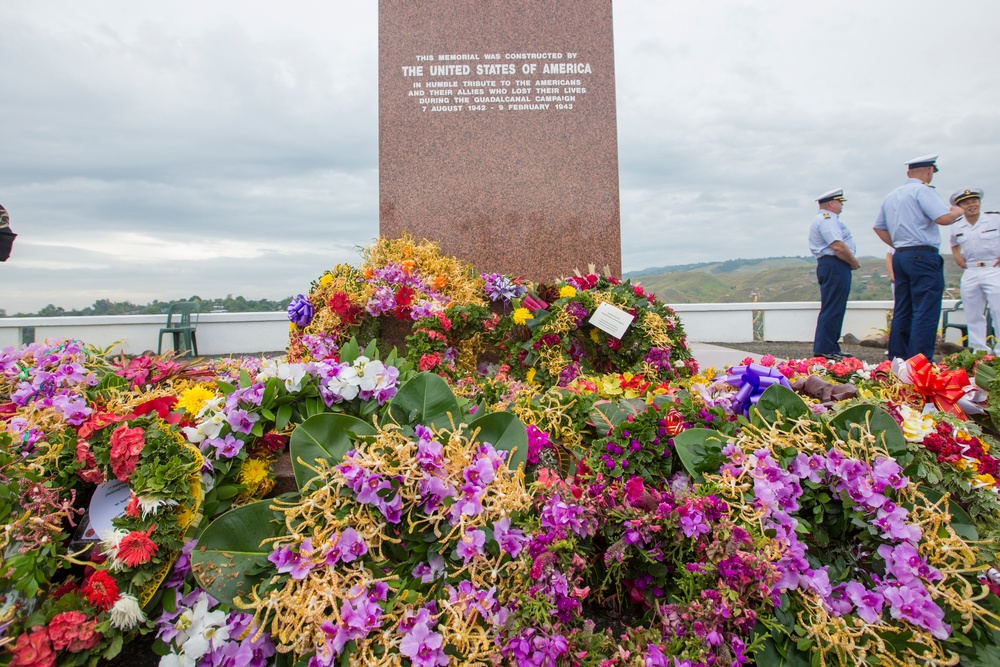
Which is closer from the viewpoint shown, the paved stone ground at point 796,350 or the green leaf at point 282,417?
the green leaf at point 282,417

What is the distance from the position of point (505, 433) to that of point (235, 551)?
69 cm

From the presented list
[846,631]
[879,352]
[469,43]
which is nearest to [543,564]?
[846,631]

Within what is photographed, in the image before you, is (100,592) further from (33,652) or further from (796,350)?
(796,350)

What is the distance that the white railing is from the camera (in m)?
7.93

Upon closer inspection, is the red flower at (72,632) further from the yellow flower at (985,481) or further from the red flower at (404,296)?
→ the red flower at (404,296)

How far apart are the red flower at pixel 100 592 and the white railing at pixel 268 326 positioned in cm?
711

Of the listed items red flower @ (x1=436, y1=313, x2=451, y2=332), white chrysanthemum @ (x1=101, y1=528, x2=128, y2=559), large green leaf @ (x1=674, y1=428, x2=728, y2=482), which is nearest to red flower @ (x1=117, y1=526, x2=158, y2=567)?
white chrysanthemum @ (x1=101, y1=528, x2=128, y2=559)

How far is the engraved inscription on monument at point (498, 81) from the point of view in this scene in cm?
444

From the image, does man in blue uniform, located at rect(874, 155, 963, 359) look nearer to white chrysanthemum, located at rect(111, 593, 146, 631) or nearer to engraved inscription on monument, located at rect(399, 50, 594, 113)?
engraved inscription on monument, located at rect(399, 50, 594, 113)

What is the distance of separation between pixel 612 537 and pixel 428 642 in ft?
1.65

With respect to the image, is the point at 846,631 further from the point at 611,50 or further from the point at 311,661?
the point at 611,50

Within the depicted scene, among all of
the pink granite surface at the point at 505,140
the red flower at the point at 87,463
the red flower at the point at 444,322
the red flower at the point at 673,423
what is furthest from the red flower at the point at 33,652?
the pink granite surface at the point at 505,140

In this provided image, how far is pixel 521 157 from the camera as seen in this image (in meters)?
4.45

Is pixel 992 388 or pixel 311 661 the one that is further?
pixel 992 388
